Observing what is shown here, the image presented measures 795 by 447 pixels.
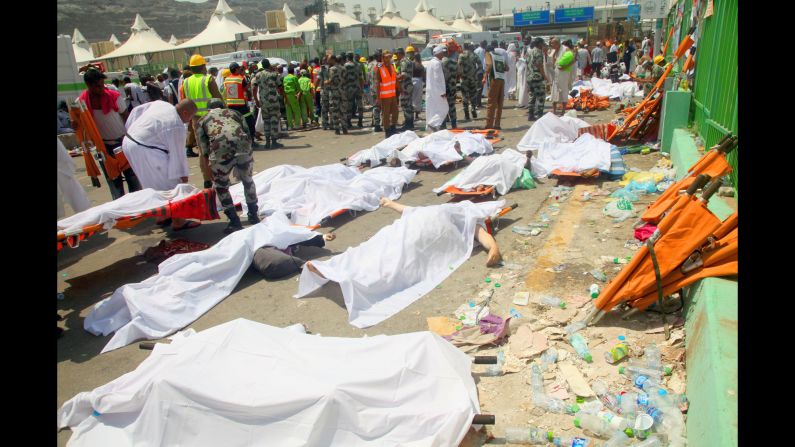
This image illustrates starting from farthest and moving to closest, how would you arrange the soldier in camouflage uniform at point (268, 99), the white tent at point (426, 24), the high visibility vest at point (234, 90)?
1. the white tent at point (426, 24)
2. the soldier in camouflage uniform at point (268, 99)
3. the high visibility vest at point (234, 90)

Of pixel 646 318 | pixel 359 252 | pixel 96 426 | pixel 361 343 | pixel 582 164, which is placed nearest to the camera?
pixel 96 426

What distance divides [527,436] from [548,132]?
20.9 ft

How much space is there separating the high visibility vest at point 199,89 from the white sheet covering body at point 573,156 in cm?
507

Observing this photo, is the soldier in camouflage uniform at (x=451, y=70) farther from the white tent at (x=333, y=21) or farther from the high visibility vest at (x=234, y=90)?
the white tent at (x=333, y=21)

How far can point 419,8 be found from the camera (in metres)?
50.3

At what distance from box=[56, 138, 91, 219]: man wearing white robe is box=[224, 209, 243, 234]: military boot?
1.63 meters

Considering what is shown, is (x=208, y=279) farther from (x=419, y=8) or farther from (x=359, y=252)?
(x=419, y=8)

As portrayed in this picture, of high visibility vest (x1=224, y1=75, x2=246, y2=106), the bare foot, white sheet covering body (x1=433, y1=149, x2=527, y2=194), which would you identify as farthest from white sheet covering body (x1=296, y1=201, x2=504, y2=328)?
high visibility vest (x1=224, y1=75, x2=246, y2=106)

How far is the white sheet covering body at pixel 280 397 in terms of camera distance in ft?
7.04

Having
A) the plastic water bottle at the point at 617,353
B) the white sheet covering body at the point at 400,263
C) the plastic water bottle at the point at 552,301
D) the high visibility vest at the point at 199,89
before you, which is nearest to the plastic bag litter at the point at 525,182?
the white sheet covering body at the point at 400,263

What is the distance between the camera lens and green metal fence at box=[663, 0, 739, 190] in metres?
4.22

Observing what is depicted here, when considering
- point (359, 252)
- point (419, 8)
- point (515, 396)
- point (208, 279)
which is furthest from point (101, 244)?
point (419, 8)

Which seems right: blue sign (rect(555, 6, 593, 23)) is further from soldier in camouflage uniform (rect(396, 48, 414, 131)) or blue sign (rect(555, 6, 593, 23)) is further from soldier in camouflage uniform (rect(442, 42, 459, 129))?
soldier in camouflage uniform (rect(442, 42, 459, 129))

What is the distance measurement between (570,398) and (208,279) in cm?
306
